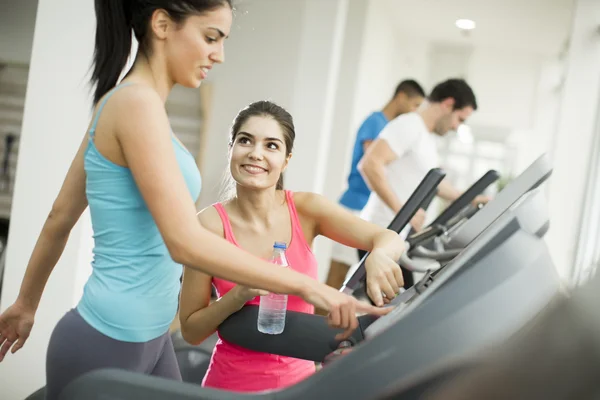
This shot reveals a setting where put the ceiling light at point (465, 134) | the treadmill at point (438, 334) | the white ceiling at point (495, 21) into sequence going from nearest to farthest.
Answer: the treadmill at point (438, 334), the white ceiling at point (495, 21), the ceiling light at point (465, 134)

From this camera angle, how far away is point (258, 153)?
1.62 m

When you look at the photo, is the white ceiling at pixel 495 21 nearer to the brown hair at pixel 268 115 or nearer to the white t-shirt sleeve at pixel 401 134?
the white t-shirt sleeve at pixel 401 134

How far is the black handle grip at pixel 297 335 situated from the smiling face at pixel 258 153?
37 centimetres

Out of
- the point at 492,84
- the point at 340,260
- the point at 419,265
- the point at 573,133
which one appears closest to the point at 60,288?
the point at 419,265

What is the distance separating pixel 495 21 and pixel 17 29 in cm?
523

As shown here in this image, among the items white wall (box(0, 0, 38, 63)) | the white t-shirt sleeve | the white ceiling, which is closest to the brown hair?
the white t-shirt sleeve

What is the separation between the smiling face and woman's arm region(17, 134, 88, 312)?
477 mm

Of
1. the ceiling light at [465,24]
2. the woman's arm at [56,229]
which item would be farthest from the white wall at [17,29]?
the ceiling light at [465,24]

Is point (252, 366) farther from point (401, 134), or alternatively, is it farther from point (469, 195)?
point (401, 134)

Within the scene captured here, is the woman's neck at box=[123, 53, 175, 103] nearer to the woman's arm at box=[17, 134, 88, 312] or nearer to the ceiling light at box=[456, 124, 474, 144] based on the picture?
the woman's arm at box=[17, 134, 88, 312]

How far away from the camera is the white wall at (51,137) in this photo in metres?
2.04

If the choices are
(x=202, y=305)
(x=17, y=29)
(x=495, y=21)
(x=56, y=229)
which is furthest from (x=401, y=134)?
(x=495, y=21)

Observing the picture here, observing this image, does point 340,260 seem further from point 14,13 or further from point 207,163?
point 14,13

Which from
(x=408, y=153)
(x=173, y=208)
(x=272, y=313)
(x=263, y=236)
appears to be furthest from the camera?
(x=408, y=153)
